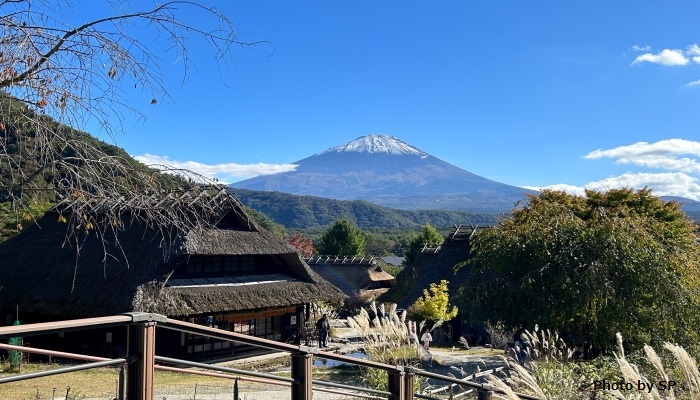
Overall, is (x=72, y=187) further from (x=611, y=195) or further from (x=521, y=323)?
(x=611, y=195)

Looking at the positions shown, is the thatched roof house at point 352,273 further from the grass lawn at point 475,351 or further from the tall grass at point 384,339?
the tall grass at point 384,339

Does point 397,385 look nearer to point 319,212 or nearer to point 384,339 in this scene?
point 384,339

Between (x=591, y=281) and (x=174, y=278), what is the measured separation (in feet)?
39.0

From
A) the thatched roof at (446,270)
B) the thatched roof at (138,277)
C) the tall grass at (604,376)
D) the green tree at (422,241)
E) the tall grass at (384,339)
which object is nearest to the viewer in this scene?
the tall grass at (604,376)

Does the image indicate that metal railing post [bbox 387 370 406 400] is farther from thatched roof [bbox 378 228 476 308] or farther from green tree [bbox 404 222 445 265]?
green tree [bbox 404 222 445 265]

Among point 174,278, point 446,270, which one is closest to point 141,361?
point 174,278

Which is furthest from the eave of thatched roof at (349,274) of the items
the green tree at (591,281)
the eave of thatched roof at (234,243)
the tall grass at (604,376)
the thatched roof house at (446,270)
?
the tall grass at (604,376)

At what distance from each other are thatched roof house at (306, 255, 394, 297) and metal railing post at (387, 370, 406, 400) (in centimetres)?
3820

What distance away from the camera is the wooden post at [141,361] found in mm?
2311

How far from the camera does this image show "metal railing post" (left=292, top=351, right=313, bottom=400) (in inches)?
122

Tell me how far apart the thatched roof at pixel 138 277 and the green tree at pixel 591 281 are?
297 inches

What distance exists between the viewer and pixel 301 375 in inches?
123

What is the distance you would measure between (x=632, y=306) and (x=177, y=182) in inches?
436

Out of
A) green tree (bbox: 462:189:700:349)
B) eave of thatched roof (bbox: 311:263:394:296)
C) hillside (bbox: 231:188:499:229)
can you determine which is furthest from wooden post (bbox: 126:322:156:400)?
hillside (bbox: 231:188:499:229)
